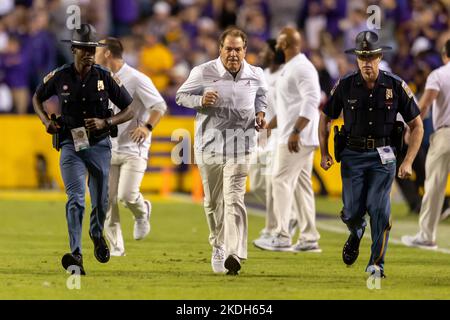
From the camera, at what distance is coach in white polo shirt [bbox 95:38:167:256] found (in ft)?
46.5

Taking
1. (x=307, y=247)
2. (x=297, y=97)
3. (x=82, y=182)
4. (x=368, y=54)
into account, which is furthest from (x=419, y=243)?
(x=82, y=182)

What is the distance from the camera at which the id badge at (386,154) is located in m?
12.1

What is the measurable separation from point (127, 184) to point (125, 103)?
2163 millimetres

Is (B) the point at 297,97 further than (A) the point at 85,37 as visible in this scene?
Yes

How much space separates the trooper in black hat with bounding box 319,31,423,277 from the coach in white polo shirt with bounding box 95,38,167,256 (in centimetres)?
261

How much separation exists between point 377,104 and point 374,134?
277 millimetres

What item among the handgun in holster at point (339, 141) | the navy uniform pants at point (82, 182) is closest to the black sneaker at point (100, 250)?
the navy uniform pants at point (82, 182)

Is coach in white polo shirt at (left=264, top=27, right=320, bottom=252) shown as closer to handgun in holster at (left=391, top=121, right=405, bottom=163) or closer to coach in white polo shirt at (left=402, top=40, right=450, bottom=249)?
coach in white polo shirt at (left=402, top=40, right=450, bottom=249)

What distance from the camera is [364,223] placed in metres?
12.6

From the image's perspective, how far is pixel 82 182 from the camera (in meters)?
12.2

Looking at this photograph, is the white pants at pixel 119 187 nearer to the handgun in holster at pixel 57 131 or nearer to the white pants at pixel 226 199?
the white pants at pixel 226 199

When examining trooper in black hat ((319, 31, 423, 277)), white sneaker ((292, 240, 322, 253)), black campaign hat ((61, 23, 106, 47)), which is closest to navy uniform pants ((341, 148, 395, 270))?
trooper in black hat ((319, 31, 423, 277))

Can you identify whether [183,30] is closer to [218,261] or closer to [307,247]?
[307,247]
